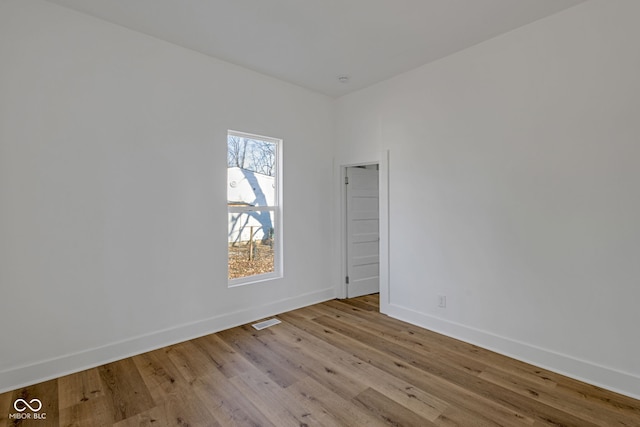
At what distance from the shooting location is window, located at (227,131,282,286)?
3514 mm

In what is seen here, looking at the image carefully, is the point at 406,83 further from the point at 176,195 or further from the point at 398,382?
the point at 398,382

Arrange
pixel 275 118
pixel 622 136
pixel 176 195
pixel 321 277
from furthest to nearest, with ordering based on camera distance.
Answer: pixel 321 277
pixel 275 118
pixel 176 195
pixel 622 136

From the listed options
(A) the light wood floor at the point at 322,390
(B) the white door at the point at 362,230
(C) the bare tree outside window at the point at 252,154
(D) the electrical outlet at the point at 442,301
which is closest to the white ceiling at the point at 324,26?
(C) the bare tree outside window at the point at 252,154

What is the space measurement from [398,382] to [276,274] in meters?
2.02

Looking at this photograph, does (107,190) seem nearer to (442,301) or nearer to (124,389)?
(124,389)

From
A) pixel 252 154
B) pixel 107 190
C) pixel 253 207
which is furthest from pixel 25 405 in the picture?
pixel 252 154

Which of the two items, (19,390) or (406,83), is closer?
(19,390)

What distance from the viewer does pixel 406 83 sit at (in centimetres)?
353

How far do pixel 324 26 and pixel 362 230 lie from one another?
2.73 m

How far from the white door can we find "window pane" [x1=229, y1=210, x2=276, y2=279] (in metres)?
1.18

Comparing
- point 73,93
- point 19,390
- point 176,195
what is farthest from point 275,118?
point 19,390

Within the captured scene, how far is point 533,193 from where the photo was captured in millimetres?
2617

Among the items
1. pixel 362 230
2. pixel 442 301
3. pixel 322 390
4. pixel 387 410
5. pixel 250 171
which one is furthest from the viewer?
pixel 362 230

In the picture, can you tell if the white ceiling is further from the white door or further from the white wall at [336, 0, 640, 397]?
the white door
